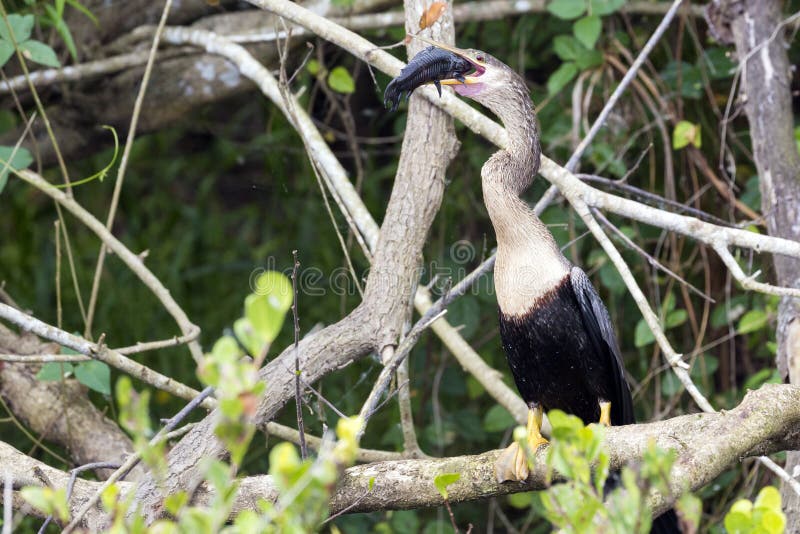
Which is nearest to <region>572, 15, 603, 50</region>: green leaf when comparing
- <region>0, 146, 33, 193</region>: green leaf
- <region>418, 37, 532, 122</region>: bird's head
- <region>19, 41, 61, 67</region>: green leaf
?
<region>418, 37, 532, 122</region>: bird's head

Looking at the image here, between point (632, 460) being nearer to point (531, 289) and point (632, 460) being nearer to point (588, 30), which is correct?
point (531, 289)

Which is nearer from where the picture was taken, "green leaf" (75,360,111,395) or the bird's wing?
the bird's wing

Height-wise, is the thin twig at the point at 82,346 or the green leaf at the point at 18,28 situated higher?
the green leaf at the point at 18,28

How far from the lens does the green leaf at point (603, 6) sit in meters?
2.92

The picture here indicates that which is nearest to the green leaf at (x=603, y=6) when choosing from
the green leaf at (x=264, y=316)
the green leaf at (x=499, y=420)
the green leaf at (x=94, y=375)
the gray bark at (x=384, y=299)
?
the gray bark at (x=384, y=299)

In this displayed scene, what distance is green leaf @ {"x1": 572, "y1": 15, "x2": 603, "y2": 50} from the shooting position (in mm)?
2877

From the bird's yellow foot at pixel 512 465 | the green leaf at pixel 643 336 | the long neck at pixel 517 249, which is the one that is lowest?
the green leaf at pixel 643 336

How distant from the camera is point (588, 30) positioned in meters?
2.90

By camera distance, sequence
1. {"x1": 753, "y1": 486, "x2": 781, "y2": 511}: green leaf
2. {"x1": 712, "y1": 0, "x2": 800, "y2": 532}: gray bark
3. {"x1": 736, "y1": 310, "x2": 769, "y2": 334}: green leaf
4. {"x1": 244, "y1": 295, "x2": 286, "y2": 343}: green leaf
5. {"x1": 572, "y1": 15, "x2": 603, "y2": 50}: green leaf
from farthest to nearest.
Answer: {"x1": 572, "y1": 15, "x2": 603, "y2": 50}: green leaf < {"x1": 736, "y1": 310, "x2": 769, "y2": 334}: green leaf < {"x1": 712, "y1": 0, "x2": 800, "y2": 532}: gray bark < {"x1": 753, "y1": 486, "x2": 781, "y2": 511}: green leaf < {"x1": 244, "y1": 295, "x2": 286, "y2": 343}: green leaf

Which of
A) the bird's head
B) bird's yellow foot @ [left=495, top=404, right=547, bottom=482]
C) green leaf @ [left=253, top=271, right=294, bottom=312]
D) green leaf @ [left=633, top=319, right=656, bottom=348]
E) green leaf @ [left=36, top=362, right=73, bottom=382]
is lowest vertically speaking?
green leaf @ [left=633, top=319, right=656, bottom=348]

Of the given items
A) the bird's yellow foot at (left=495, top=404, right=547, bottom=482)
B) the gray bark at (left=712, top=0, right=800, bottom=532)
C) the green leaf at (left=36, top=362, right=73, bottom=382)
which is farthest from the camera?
the gray bark at (left=712, top=0, right=800, bottom=532)

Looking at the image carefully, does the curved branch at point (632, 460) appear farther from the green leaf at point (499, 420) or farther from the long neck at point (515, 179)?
the green leaf at point (499, 420)

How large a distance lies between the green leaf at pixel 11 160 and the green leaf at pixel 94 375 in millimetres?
622

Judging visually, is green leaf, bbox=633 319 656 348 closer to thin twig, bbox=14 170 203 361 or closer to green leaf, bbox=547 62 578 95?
green leaf, bbox=547 62 578 95
